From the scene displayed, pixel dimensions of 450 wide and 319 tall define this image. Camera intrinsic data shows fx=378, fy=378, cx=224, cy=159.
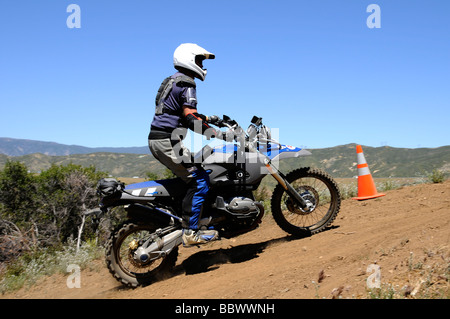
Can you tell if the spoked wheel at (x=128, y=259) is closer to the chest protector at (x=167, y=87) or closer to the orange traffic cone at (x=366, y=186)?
the chest protector at (x=167, y=87)

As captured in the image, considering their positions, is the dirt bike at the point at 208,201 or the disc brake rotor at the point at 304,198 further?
the disc brake rotor at the point at 304,198

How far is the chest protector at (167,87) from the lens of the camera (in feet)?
17.9

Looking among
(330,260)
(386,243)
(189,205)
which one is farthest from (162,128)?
(386,243)

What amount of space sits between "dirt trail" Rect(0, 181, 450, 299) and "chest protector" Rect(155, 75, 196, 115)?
253 cm

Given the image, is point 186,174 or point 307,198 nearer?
point 186,174

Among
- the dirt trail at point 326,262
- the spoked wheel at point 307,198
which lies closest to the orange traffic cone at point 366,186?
the dirt trail at point 326,262

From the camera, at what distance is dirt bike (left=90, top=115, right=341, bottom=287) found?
18.2ft

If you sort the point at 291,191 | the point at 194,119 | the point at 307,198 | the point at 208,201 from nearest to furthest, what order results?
the point at 194,119 < the point at 208,201 < the point at 291,191 < the point at 307,198

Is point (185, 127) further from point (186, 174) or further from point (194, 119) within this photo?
point (186, 174)

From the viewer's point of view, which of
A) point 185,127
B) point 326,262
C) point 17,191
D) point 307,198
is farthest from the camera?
point 17,191

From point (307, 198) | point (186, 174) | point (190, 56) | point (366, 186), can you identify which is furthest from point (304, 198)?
point (190, 56)

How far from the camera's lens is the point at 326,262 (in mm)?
4961

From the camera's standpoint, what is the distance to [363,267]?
4.35m

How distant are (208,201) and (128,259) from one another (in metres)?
1.49
